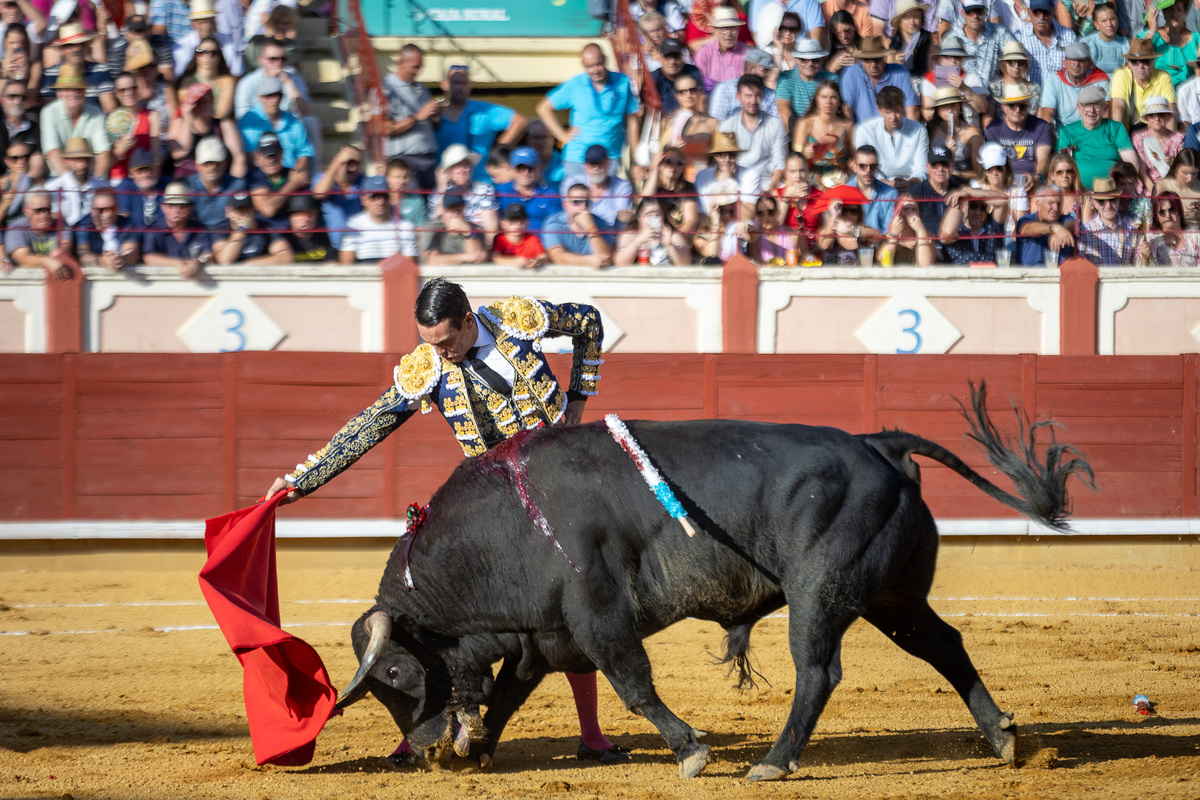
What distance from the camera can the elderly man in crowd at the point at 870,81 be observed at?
7.66m

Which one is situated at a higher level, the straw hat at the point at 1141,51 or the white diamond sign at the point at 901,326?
the straw hat at the point at 1141,51

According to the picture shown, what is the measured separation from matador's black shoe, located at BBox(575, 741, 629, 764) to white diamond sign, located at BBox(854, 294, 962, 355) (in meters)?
4.45

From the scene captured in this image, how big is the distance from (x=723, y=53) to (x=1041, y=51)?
2.08 m

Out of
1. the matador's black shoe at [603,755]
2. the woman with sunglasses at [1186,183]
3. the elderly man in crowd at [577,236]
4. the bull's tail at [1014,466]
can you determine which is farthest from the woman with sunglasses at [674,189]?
the matador's black shoe at [603,755]

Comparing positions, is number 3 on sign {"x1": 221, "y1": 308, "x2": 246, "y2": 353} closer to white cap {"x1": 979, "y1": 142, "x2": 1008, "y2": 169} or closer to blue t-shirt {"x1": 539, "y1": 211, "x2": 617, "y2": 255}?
blue t-shirt {"x1": 539, "y1": 211, "x2": 617, "y2": 255}

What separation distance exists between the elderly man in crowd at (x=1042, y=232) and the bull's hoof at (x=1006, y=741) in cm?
469

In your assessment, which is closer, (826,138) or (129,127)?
(129,127)

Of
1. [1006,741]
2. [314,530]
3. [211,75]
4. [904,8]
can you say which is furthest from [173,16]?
[1006,741]

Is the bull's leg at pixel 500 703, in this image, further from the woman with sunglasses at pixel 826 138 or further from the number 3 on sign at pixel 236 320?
the woman with sunglasses at pixel 826 138

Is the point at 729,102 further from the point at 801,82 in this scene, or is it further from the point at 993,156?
the point at 993,156

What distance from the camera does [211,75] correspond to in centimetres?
760

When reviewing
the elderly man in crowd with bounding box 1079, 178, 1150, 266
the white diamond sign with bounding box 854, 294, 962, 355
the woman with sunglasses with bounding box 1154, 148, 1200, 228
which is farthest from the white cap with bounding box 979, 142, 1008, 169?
the woman with sunglasses with bounding box 1154, 148, 1200, 228

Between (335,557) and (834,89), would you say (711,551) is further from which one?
(834,89)

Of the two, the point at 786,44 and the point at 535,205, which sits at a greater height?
the point at 786,44
